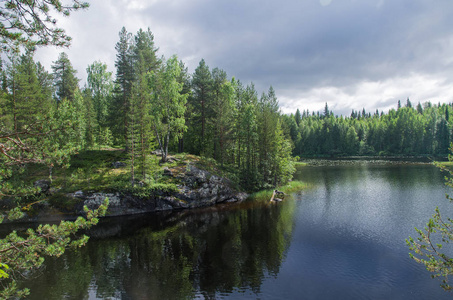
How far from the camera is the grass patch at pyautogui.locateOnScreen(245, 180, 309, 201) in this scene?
36.5 m

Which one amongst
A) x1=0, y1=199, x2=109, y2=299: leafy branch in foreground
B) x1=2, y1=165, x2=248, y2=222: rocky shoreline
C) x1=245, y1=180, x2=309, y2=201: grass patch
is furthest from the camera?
x1=245, y1=180, x2=309, y2=201: grass patch

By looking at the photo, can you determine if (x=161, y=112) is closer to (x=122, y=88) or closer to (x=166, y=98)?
(x=166, y=98)

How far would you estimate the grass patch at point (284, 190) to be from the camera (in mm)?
36497

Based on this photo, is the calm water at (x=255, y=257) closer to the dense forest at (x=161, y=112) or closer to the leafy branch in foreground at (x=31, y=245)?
the leafy branch in foreground at (x=31, y=245)

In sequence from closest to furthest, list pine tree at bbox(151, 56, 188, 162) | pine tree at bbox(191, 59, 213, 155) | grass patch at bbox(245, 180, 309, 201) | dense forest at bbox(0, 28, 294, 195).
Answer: dense forest at bbox(0, 28, 294, 195)
pine tree at bbox(151, 56, 188, 162)
grass patch at bbox(245, 180, 309, 201)
pine tree at bbox(191, 59, 213, 155)

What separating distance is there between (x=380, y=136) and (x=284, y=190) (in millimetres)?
97585

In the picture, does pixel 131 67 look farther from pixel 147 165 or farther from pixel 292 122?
pixel 292 122

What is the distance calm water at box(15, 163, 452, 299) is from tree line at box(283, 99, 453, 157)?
282 ft

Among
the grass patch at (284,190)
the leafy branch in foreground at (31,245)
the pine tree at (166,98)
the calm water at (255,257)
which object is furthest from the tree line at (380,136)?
the leafy branch in foreground at (31,245)

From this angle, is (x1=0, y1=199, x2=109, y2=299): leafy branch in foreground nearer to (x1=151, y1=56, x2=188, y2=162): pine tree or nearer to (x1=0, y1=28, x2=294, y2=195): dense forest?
(x1=0, y1=28, x2=294, y2=195): dense forest

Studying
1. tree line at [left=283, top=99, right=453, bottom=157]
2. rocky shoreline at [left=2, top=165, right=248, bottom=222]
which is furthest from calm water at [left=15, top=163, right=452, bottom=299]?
tree line at [left=283, top=99, right=453, bottom=157]

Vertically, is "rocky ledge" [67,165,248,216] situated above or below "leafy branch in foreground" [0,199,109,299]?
below

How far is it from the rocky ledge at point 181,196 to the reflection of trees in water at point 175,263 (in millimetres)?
6448

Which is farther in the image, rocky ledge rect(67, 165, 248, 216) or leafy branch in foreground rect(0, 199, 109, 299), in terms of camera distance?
rocky ledge rect(67, 165, 248, 216)
